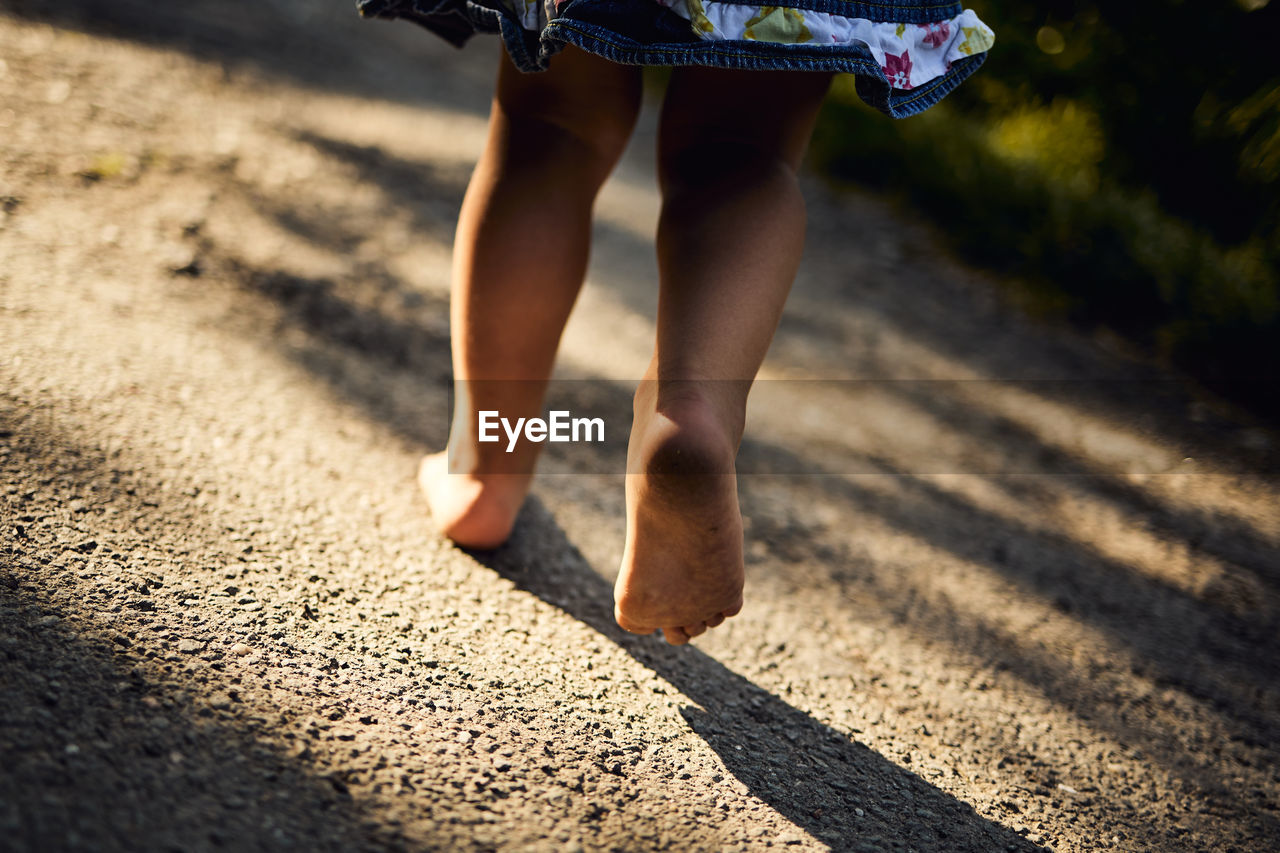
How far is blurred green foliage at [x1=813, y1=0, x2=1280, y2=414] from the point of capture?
233 centimetres

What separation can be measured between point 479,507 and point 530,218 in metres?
0.39

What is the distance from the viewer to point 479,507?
46.7 inches

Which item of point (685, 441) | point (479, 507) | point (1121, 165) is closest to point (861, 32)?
point (685, 441)

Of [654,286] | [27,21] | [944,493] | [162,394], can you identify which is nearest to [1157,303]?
[944,493]

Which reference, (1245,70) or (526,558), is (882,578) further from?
(1245,70)

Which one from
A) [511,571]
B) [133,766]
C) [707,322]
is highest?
[707,322]

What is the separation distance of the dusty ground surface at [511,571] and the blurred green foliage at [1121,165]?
247 millimetres

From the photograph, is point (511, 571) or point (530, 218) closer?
point (530, 218)

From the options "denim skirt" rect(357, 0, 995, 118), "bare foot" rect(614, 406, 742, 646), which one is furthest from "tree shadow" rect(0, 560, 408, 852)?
"denim skirt" rect(357, 0, 995, 118)

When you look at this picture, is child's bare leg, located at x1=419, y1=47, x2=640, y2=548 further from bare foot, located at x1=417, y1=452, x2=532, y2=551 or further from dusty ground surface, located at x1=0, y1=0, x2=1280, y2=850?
dusty ground surface, located at x1=0, y1=0, x2=1280, y2=850

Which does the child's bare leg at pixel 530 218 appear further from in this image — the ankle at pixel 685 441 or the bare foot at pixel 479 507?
the ankle at pixel 685 441

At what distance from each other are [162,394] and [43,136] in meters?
1.04

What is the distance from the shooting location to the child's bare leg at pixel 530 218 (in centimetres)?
101

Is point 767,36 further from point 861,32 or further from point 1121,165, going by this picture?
point 1121,165
